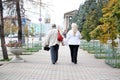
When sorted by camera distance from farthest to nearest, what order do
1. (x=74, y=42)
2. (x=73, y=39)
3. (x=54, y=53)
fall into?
1. (x=73, y=39)
2. (x=74, y=42)
3. (x=54, y=53)

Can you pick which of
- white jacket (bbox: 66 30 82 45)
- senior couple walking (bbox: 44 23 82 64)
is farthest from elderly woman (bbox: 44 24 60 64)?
white jacket (bbox: 66 30 82 45)

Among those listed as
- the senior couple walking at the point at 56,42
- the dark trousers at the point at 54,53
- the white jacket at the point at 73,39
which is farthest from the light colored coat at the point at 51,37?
the white jacket at the point at 73,39

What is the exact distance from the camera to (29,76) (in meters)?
14.3

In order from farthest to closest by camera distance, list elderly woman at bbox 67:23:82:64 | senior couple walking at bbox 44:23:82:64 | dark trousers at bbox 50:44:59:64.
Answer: elderly woman at bbox 67:23:82:64 < senior couple walking at bbox 44:23:82:64 < dark trousers at bbox 50:44:59:64

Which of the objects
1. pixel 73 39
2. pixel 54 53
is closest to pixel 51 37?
pixel 54 53

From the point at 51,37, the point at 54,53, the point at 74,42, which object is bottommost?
the point at 54,53

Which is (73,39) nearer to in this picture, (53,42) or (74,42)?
(74,42)

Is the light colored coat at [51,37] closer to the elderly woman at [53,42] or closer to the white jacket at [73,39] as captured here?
the elderly woman at [53,42]

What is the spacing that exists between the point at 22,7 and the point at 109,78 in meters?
22.8

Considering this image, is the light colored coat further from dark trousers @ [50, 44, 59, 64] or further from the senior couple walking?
dark trousers @ [50, 44, 59, 64]

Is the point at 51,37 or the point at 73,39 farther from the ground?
the point at 51,37

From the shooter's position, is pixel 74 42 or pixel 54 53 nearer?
pixel 54 53

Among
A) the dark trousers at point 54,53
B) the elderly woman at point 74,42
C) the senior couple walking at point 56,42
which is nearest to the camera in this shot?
the dark trousers at point 54,53

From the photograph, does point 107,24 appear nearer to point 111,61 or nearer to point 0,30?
point 111,61
